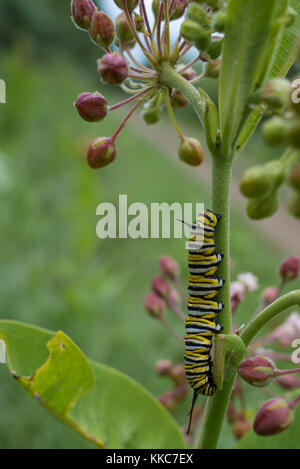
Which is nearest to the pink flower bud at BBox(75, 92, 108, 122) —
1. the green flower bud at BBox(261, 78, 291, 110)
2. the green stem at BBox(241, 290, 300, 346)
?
the green flower bud at BBox(261, 78, 291, 110)

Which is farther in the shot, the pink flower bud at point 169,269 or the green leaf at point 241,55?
the pink flower bud at point 169,269

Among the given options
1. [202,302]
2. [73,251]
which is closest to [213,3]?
[202,302]

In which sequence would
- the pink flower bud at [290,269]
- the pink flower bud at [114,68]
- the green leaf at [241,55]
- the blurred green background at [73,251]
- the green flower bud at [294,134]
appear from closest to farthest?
the green flower bud at [294,134] → the green leaf at [241,55] → the pink flower bud at [114,68] → the pink flower bud at [290,269] → the blurred green background at [73,251]

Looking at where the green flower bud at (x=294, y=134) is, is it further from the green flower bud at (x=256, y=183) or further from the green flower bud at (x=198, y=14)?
the green flower bud at (x=198, y=14)

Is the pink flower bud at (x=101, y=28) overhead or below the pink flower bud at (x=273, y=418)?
overhead

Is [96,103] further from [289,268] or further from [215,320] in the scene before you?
[289,268]

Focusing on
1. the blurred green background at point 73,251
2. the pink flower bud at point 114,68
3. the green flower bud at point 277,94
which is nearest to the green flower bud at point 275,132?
Answer: the green flower bud at point 277,94
